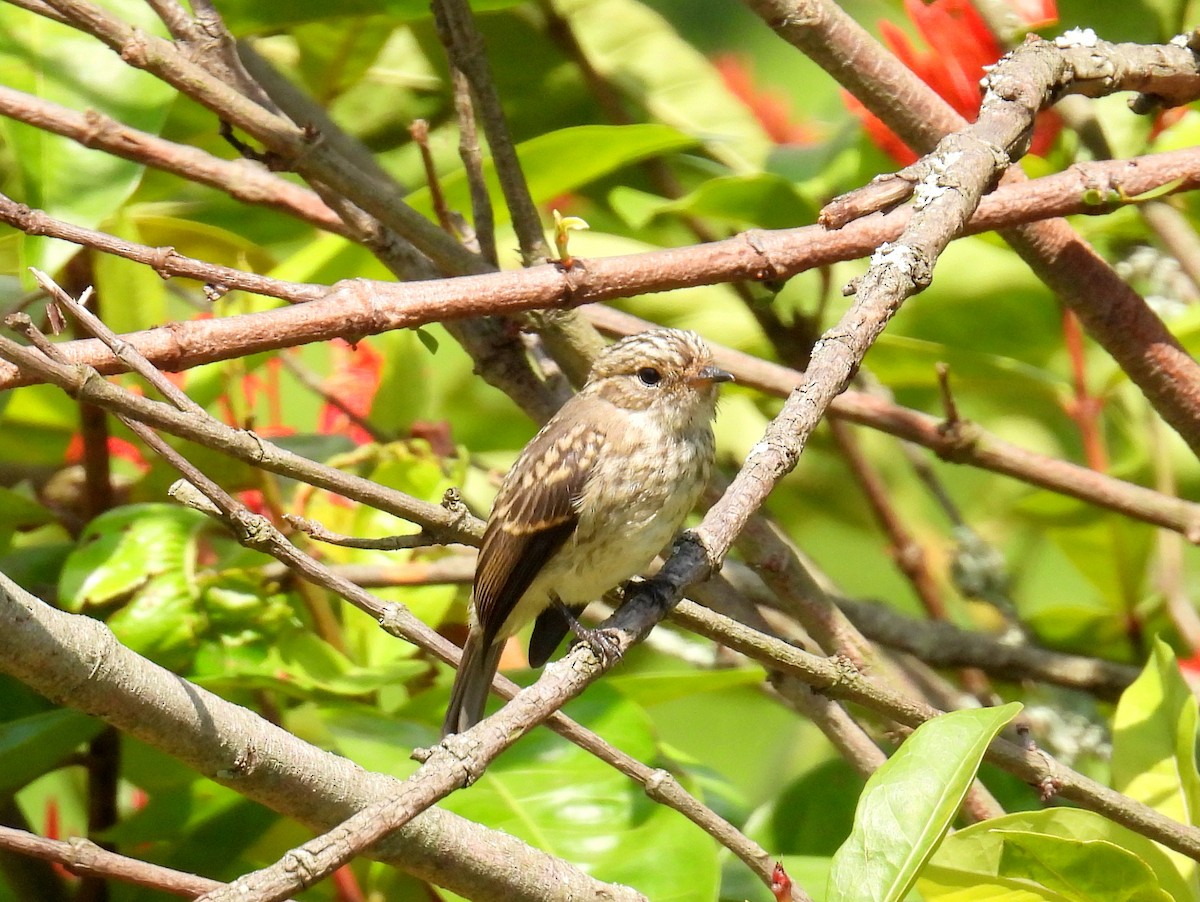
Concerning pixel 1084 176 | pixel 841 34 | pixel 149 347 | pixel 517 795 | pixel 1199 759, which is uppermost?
pixel 841 34

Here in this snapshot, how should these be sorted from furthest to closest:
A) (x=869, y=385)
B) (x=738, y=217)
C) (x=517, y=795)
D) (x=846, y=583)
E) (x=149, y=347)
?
(x=846, y=583) → (x=869, y=385) → (x=738, y=217) → (x=517, y=795) → (x=149, y=347)

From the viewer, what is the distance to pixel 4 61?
240cm

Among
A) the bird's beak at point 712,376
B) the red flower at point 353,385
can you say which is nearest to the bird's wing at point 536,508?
the bird's beak at point 712,376

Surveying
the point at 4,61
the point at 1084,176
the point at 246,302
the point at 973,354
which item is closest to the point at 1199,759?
the point at 973,354

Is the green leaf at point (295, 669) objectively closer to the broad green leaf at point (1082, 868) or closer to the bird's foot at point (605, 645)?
the bird's foot at point (605, 645)

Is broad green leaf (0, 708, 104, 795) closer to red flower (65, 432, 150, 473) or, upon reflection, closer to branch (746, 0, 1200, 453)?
red flower (65, 432, 150, 473)

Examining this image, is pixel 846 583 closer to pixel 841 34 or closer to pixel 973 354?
pixel 973 354

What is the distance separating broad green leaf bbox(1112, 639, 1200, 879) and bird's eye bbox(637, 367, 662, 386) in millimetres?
1181

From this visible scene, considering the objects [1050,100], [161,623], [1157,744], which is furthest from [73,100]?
[1157,744]

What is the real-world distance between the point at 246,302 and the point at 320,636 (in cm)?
68

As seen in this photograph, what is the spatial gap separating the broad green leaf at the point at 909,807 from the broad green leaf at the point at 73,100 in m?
1.53

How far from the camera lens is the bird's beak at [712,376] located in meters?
2.77

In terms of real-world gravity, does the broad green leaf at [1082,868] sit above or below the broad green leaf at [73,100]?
below

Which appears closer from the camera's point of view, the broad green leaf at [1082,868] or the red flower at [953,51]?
the broad green leaf at [1082,868]
